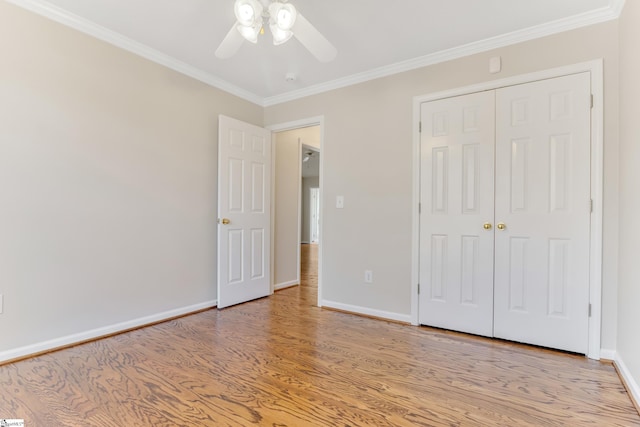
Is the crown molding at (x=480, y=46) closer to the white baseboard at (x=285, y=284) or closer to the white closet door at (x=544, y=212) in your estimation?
the white closet door at (x=544, y=212)

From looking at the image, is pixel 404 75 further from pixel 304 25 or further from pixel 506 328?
pixel 506 328

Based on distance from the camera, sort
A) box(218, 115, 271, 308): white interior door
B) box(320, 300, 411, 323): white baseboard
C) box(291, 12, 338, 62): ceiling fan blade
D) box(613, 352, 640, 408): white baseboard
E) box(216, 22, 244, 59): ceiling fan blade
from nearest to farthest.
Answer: box(613, 352, 640, 408): white baseboard < box(291, 12, 338, 62): ceiling fan blade < box(216, 22, 244, 59): ceiling fan blade < box(320, 300, 411, 323): white baseboard < box(218, 115, 271, 308): white interior door

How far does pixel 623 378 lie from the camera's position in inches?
74.7

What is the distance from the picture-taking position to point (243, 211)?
355cm

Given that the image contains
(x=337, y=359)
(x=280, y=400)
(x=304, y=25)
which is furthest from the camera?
(x=337, y=359)

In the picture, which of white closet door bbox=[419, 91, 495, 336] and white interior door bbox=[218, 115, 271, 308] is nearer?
white closet door bbox=[419, 91, 495, 336]

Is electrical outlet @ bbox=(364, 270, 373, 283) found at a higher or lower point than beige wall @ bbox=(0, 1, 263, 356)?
lower

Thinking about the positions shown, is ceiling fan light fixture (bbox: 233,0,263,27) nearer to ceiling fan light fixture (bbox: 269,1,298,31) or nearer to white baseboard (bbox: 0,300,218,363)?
ceiling fan light fixture (bbox: 269,1,298,31)

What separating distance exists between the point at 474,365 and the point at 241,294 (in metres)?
2.36

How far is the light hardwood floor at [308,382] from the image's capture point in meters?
1.57

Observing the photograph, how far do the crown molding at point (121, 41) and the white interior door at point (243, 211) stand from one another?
396 millimetres

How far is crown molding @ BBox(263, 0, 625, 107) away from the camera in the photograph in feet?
7.20

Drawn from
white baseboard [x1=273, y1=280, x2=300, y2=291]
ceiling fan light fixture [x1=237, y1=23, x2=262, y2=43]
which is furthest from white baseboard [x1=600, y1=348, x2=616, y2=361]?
white baseboard [x1=273, y1=280, x2=300, y2=291]

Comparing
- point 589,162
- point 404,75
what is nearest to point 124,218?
point 404,75
